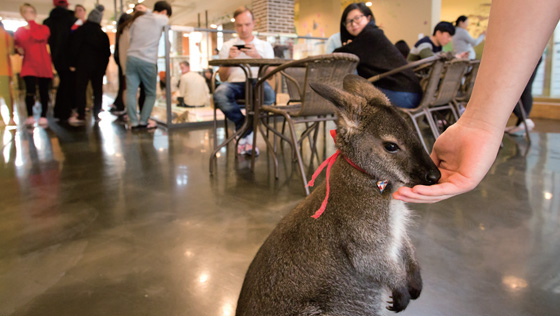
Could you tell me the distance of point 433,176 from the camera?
102cm

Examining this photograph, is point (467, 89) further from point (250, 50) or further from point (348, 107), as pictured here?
point (348, 107)

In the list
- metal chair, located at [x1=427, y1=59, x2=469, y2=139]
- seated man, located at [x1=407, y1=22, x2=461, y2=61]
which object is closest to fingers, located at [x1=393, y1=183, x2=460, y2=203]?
metal chair, located at [x1=427, y1=59, x2=469, y2=139]

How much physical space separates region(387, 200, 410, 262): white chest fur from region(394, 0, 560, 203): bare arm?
0.30 meters

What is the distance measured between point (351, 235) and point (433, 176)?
289 millimetres

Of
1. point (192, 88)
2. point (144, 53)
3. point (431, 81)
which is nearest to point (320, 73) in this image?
Answer: point (431, 81)

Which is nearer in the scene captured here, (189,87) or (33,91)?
(33,91)

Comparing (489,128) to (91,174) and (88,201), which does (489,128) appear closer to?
(88,201)

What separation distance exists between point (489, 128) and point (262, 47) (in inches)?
161

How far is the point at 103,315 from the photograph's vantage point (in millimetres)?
1616

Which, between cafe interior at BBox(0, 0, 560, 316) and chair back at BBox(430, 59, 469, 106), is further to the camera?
chair back at BBox(430, 59, 469, 106)

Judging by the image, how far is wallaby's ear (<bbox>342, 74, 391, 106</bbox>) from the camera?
122 cm

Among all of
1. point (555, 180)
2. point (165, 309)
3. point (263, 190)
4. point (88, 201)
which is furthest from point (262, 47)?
point (165, 309)

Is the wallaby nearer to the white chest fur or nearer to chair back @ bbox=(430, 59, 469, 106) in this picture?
the white chest fur

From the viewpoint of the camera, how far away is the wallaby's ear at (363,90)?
1.22 m
